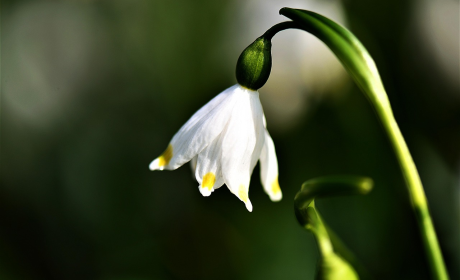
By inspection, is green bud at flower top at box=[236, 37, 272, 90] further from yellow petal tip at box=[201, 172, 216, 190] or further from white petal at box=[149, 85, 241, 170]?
yellow petal tip at box=[201, 172, 216, 190]

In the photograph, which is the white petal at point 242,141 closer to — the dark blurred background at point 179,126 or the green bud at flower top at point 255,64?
the green bud at flower top at point 255,64

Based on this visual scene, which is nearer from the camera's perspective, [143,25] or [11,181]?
[11,181]

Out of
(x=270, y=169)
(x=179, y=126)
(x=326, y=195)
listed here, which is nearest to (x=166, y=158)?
(x=270, y=169)

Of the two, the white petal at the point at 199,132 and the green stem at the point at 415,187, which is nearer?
the green stem at the point at 415,187

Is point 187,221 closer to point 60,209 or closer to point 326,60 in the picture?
point 60,209

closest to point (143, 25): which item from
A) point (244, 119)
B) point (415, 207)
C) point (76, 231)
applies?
point (76, 231)

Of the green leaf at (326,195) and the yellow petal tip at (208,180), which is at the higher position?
the yellow petal tip at (208,180)

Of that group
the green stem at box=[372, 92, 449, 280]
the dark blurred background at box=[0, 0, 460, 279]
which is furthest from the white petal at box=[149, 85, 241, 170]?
Result: the dark blurred background at box=[0, 0, 460, 279]

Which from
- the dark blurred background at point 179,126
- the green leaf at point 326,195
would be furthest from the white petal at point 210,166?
the dark blurred background at point 179,126
